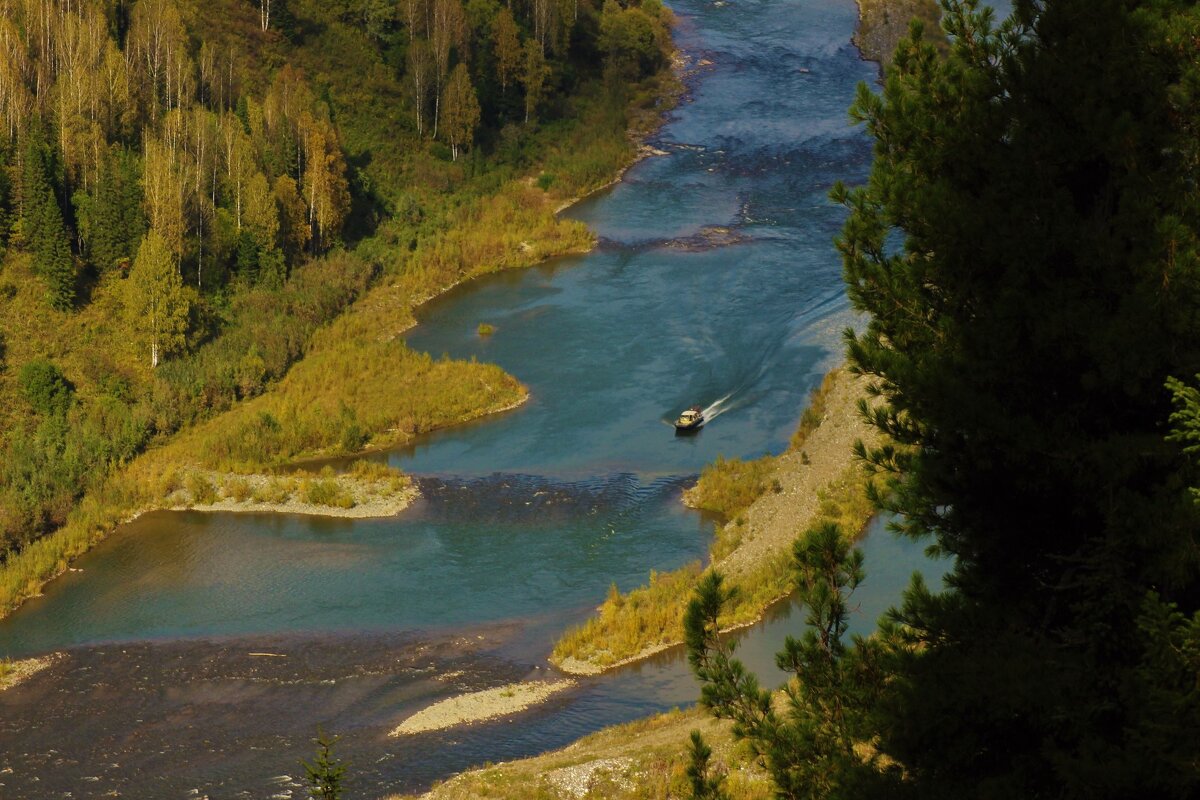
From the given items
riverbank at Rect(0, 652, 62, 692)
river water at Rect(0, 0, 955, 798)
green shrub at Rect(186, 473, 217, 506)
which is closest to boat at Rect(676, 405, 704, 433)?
river water at Rect(0, 0, 955, 798)

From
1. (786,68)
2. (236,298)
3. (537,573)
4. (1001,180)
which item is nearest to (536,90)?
(786,68)

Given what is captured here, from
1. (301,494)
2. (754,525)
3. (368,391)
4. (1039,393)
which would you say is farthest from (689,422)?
(1039,393)

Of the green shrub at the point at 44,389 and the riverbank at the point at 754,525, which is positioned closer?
the riverbank at the point at 754,525

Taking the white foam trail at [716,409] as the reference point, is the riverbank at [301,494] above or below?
below

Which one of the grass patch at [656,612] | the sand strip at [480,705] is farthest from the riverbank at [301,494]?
the sand strip at [480,705]

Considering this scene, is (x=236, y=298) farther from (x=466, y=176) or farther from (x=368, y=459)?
(x=466, y=176)

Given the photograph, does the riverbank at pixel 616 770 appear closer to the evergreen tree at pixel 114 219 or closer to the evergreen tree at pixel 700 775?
the evergreen tree at pixel 700 775

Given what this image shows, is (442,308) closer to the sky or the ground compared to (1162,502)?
closer to the ground
